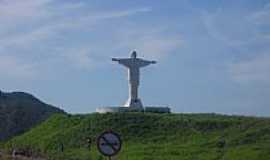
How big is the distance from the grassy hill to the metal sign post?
23.3 metres

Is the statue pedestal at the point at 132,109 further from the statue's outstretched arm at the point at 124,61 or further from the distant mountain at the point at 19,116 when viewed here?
the distant mountain at the point at 19,116

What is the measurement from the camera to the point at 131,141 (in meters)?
50.8

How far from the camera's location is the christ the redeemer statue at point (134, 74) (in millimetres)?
61125

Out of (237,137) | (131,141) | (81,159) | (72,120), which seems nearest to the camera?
(81,159)

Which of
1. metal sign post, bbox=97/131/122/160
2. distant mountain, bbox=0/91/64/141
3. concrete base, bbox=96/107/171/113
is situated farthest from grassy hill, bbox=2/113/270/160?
metal sign post, bbox=97/131/122/160

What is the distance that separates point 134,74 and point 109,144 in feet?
145

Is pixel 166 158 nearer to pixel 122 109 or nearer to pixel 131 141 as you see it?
pixel 131 141

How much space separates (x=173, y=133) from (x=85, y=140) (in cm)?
571

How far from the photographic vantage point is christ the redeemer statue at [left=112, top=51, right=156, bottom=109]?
61.1m

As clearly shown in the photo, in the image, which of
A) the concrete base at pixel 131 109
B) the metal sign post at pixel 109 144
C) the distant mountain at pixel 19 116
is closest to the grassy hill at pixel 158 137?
the concrete base at pixel 131 109

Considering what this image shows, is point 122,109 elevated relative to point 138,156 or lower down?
elevated

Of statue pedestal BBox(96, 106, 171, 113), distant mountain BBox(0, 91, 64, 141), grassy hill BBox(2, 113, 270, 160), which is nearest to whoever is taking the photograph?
grassy hill BBox(2, 113, 270, 160)

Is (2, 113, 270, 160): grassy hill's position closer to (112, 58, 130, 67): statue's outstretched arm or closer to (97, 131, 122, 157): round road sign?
(112, 58, 130, 67): statue's outstretched arm

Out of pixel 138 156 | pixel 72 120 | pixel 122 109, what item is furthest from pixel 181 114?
pixel 138 156
